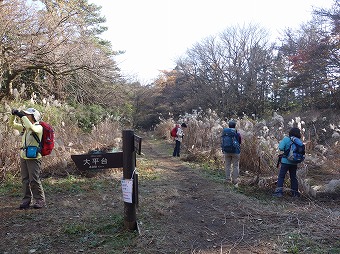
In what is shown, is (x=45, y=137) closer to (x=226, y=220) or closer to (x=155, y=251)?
(x=155, y=251)

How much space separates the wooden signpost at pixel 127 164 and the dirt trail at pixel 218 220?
31 centimetres

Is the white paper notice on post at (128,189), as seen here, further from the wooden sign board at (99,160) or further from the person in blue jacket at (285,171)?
the person in blue jacket at (285,171)

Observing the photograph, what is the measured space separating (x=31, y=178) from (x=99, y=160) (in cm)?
162

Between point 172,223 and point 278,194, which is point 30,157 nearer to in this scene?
point 172,223

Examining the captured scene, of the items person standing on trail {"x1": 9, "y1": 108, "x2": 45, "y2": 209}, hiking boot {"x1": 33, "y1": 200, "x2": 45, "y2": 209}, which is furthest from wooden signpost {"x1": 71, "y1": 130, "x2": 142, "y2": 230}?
hiking boot {"x1": 33, "y1": 200, "x2": 45, "y2": 209}

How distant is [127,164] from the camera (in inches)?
162

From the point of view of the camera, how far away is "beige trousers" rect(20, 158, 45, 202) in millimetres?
5070

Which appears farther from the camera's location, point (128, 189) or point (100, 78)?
point (100, 78)

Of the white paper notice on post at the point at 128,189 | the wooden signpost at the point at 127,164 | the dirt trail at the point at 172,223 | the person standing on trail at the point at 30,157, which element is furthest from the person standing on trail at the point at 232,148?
the person standing on trail at the point at 30,157

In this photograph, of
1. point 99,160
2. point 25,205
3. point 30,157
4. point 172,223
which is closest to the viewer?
point 99,160

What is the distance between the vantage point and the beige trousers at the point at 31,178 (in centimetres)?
507

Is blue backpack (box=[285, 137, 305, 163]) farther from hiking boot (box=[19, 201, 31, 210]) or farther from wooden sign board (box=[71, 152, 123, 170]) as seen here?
hiking boot (box=[19, 201, 31, 210])

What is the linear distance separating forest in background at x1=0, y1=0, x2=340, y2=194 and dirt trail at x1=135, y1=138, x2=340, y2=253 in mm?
3351

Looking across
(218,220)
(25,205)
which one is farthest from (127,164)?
(25,205)
